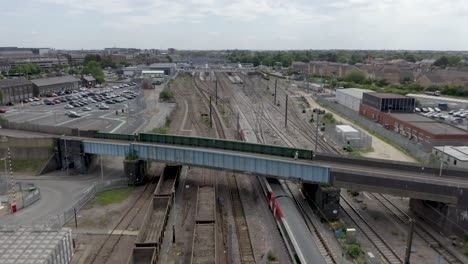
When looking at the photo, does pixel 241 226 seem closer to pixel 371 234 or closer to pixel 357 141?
pixel 371 234

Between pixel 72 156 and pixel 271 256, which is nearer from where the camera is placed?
pixel 271 256

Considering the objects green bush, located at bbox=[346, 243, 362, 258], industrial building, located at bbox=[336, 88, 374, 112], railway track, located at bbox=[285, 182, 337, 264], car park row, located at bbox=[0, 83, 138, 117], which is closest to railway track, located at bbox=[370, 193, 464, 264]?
green bush, located at bbox=[346, 243, 362, 258]

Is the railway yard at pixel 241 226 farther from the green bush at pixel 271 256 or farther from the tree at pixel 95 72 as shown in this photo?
the tree at pixel 95 72

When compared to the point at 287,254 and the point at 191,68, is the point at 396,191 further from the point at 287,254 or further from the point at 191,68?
the point at 191,68

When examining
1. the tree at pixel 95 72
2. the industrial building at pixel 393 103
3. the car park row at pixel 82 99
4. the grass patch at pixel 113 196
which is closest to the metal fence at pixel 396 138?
the industrial building at pixel 393 103

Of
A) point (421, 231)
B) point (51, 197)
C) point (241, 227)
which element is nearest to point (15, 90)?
point (51, 197)
